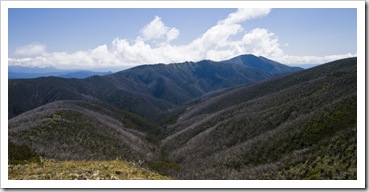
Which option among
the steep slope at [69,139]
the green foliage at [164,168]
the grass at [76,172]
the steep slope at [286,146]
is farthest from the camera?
the steep slope at [69,139]

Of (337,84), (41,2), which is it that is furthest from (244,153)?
(337,84)

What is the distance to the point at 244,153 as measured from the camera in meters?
26.4

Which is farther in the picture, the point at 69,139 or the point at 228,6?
the point at 69,139

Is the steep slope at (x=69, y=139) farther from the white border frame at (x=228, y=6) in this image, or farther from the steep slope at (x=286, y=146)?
the white border frame at (x=228, y=6)

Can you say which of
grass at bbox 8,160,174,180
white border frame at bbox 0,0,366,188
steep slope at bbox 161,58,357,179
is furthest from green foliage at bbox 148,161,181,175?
white border frame at bbox 0,0,366,188

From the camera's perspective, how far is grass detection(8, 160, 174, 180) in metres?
13.0

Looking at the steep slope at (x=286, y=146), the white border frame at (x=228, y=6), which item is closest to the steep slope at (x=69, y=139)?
the steep slope at (x=286, y=146)

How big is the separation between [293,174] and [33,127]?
91.8ft

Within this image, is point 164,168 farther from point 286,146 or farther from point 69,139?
point 69,139

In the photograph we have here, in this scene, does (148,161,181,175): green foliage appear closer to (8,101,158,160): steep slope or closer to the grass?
(8,101,158,160): steep slope

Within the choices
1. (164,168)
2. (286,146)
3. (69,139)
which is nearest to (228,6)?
(286,146)

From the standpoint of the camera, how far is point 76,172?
43.4 ft

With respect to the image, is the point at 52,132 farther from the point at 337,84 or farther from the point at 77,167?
the point at 337,84

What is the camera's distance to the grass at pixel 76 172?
13.0 metres
